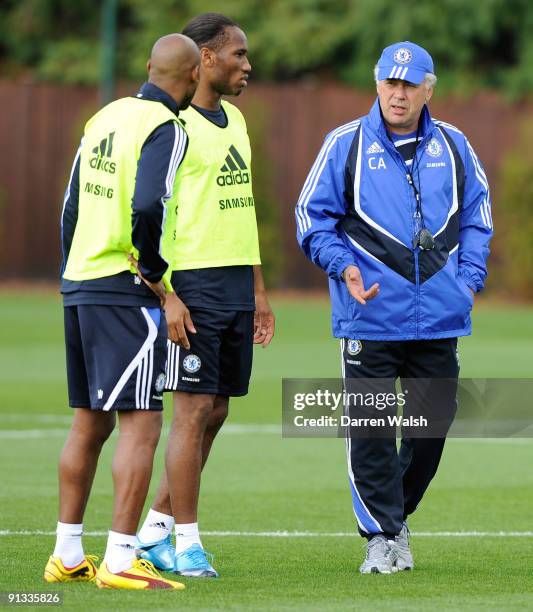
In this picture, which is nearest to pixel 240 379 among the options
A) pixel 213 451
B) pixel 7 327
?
pixel 213 451

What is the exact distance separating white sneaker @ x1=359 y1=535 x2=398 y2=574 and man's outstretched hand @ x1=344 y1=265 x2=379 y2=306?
1.20 meters

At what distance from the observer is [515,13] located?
37031mm

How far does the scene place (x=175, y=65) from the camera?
23.1 ft

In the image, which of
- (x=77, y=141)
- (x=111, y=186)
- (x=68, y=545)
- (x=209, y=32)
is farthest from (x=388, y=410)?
(x=77, y=141)

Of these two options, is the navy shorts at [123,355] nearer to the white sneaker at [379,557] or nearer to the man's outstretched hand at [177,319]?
the man's outstretched hand at [177,319]

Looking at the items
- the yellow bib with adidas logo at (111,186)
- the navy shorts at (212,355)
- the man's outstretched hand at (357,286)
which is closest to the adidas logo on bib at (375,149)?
the man's outstretched hand at (357,286)

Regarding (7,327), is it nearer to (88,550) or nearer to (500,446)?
(500,446)

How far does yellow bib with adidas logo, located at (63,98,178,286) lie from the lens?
22.7ft

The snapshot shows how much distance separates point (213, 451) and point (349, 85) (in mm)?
27327

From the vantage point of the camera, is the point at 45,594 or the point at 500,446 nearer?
the point at 45,594

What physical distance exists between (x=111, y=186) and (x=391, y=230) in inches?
60.2

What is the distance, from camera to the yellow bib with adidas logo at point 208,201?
7598 millimetres
